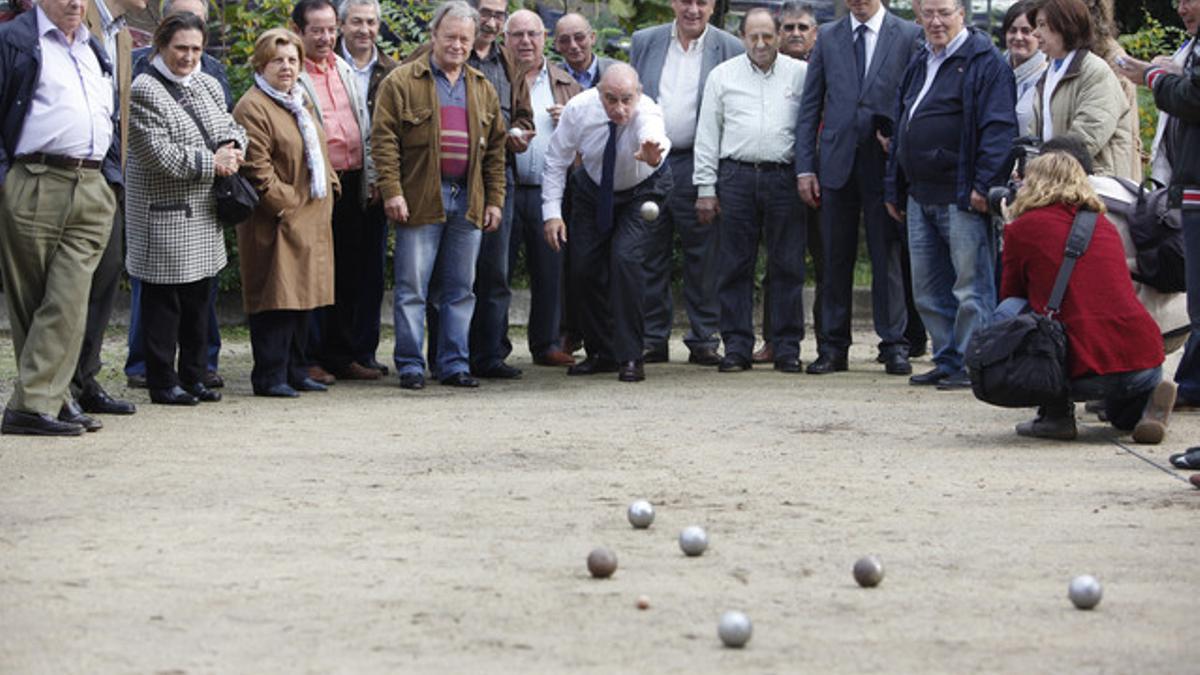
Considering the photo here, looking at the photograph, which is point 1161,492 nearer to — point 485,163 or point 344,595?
point 344,595

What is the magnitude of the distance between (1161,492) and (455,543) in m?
2.82

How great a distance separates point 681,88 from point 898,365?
2208 millimetres

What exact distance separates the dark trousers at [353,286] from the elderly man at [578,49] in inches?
72.6

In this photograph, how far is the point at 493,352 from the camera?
1197 cm

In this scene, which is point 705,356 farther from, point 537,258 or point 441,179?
point 441,179

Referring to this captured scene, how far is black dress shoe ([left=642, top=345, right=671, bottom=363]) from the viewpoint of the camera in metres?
12.9

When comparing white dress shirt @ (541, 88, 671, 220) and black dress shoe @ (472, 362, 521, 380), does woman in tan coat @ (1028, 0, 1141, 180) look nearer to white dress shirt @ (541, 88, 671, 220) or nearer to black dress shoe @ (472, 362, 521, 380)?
white dress shirt @ (541, 88, 671, 220)

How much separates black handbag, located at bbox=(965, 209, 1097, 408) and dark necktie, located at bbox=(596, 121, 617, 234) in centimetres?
319

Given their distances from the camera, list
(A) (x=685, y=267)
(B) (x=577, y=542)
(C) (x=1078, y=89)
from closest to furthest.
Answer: (B) (x=577, y=542), (C) (x=1078, y=89), (A) (x=685, y=267)

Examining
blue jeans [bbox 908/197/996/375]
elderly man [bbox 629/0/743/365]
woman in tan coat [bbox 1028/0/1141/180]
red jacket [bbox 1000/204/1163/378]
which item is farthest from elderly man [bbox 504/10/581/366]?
red jacket [bbox 1000/204/1163/378]

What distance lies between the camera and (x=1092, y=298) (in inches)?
352

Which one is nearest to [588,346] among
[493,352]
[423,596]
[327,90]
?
[493,352]

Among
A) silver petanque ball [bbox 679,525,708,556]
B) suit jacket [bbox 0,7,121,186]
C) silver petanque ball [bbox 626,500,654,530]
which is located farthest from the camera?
suit jacket [bbox 0,7,121,186]

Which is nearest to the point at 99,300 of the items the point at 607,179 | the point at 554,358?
the point at 607,179
